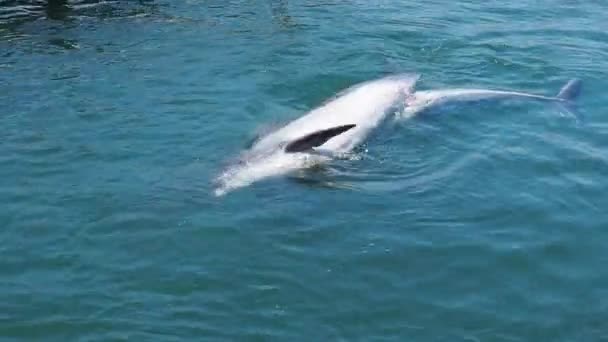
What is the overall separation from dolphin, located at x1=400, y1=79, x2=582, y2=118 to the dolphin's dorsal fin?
215 centimetres

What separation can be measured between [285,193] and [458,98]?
3.81m

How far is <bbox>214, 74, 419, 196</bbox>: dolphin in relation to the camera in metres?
11.2

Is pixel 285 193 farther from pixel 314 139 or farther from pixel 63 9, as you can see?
pixel 63 9

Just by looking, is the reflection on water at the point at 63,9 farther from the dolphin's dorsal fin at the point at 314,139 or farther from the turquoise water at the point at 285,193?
the dolphin's dorsal fin at the point at 314,139

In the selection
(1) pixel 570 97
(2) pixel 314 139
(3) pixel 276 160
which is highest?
(2) pixel 314 139

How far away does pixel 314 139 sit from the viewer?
11.3 m

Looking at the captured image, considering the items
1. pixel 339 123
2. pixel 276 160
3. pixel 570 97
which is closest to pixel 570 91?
pixel 570 97

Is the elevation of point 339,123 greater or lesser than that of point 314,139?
lesser

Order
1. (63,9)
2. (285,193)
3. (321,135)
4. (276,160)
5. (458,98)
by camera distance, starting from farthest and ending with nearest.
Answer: (63,9) < (458,98) < (276,160) < (321,135) < (285,193)

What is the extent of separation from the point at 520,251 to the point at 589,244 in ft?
2.80

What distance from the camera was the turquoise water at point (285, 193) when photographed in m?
8.62

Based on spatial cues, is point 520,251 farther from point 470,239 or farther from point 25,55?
point 25,55

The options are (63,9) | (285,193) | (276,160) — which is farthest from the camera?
(63,9)

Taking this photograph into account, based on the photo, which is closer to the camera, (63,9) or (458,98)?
(458,98)
